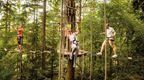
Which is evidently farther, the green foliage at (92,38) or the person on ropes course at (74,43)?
the green foliage at (92,38)

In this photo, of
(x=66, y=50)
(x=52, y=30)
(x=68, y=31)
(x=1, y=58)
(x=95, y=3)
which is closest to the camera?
(x=68, y=31)

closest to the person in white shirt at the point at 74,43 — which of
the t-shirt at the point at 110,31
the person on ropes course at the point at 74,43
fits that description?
the person on ropes course at the point at 74,43

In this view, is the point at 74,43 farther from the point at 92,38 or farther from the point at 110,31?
the point at 92,38

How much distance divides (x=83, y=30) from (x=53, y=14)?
3.81m

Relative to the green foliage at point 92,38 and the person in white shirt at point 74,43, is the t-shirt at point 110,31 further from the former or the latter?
the green foliage at point 92,38

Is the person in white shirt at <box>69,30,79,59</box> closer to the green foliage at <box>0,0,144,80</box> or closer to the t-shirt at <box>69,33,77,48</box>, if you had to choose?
the t-shirt at <box>69,33,77,48</box>

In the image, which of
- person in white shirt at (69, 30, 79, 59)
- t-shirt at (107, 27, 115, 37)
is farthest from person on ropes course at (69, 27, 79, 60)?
t-shirt at (107, 27, 115, 37)

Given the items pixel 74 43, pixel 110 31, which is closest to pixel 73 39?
pixel 74 43

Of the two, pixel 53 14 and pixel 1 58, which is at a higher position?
pixel 53 14

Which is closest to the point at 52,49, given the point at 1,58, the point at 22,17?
the point at 22,17

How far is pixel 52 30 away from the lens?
907 inches

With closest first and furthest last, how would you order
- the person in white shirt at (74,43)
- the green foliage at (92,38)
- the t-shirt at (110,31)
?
the person in white shirt at (74,43)
the t-shirt at (110,31)
the green foliage at (92,38)

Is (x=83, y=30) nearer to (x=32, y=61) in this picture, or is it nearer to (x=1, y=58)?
(x=32, y=61)

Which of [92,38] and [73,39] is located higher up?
[73,39]
